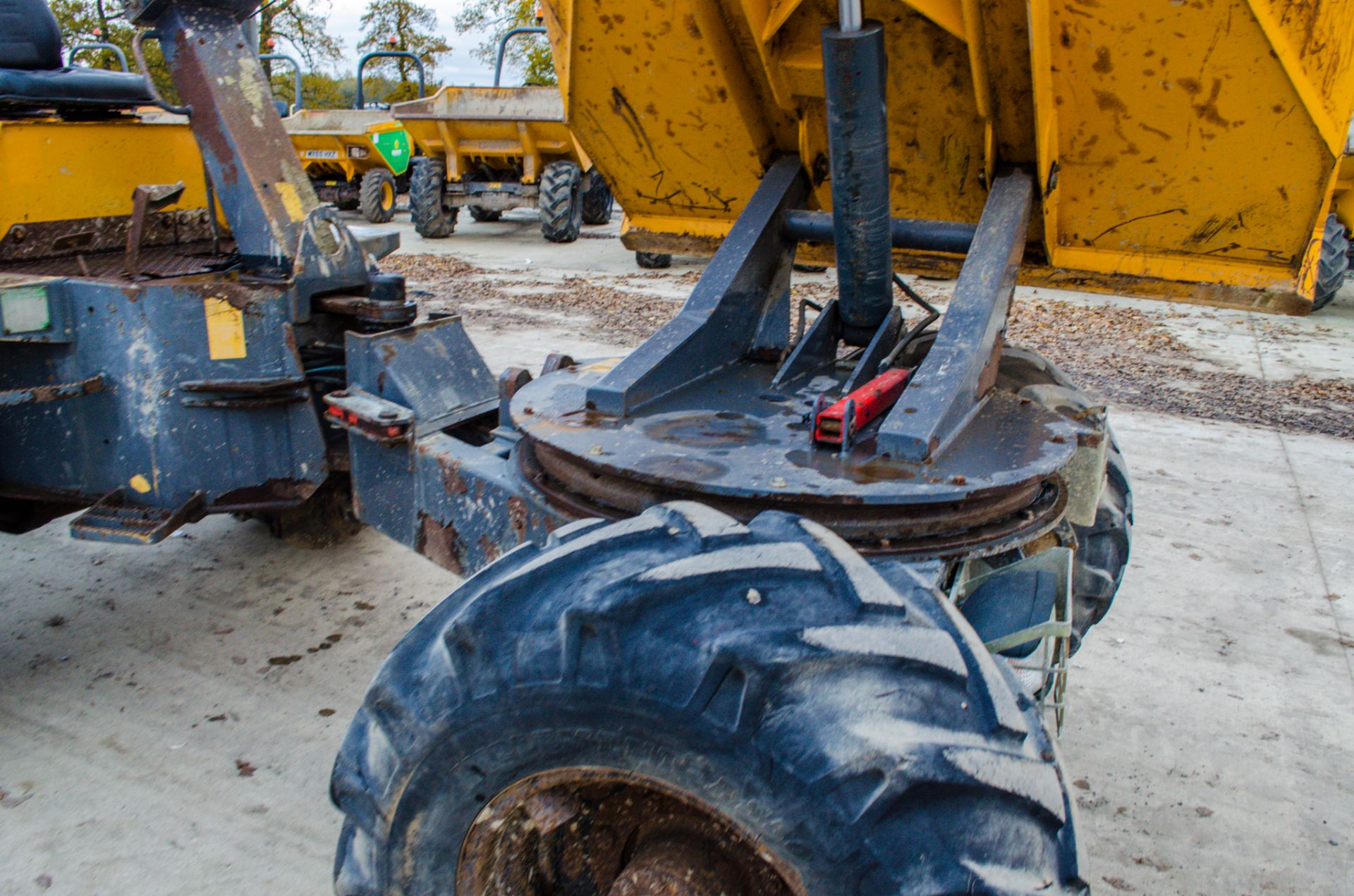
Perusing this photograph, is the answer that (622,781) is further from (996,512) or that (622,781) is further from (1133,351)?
(1133,351)

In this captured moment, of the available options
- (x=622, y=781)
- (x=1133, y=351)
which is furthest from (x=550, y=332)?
(x=622, y=781)

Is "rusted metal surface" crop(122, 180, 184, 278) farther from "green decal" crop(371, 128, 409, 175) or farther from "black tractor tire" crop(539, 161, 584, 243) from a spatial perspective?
"green decal" crop(371, 128, 409, 175)

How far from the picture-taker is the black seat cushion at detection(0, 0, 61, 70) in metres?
3.09

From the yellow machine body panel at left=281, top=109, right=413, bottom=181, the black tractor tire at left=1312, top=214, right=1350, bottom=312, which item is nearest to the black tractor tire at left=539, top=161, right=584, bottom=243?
the yellow machine body panel at left=281, top=109, right=413, bottom=181

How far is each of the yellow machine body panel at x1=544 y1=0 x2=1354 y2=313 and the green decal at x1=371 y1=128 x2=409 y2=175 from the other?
13.6 m

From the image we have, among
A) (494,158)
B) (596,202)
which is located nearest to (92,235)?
(494,158)

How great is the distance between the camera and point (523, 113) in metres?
14.3

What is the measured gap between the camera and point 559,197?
13.3 metres

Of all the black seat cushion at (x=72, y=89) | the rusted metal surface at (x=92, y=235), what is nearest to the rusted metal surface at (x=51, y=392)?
the rusted metal surface at (x=92, y=235)

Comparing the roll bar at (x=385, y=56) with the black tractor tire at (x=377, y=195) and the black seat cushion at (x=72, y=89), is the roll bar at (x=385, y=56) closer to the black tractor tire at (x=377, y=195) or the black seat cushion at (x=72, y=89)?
the black tractor tire at (x=377, y=195)

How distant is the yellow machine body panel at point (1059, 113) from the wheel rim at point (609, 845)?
61.8 inches

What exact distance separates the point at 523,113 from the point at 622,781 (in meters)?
14.1

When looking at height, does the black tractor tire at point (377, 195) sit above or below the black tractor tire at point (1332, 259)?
above

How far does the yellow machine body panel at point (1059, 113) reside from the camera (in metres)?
2.00
